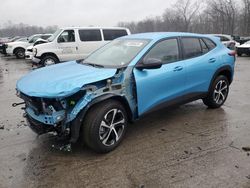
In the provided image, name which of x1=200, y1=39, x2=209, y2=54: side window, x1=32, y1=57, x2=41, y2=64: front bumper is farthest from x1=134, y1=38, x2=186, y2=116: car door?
x1=32, y1=57, x2=41, y2=64: front bumper

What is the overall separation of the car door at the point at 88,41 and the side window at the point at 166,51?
8.25 metres

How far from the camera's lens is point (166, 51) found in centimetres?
473

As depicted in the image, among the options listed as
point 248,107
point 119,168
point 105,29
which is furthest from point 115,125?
point 105,29

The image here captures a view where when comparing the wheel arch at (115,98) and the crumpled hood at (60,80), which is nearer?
the crumpled hood at (60,80)

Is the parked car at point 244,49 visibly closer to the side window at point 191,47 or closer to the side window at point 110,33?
the side window at point 110,33

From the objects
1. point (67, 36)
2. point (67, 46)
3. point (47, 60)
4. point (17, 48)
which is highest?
point (67, 36)

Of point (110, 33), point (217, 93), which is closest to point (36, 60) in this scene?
point (110, 33)

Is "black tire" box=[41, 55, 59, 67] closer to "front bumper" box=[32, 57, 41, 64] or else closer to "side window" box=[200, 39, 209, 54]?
"front bumper" box=[32, 57, 41, 64]

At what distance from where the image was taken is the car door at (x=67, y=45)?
12.5 meters

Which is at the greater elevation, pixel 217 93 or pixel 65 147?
pixel 217 93

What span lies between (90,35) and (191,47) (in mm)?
8441

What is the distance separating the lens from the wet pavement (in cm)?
323

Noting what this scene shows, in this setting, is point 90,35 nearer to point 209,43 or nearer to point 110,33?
point 110,33

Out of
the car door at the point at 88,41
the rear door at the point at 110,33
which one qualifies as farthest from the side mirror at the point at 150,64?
the rear door at the point at 110,33
